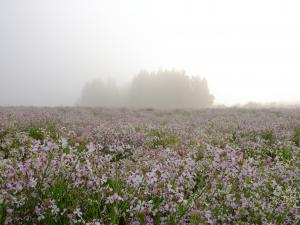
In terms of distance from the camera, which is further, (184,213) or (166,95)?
(166,95)

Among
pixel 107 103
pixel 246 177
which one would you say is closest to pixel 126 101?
pixel 107 103

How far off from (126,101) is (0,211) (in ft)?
172

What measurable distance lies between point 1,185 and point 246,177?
2329mm

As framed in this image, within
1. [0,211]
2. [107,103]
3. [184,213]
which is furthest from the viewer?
[107,103]

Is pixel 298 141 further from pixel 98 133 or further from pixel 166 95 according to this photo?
pixel 166 95

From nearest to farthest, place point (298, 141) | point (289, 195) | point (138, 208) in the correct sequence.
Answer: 1. point (138, 208)
2. point (289, 195)
3. point (298, 141)

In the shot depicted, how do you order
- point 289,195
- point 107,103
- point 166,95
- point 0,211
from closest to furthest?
point 0,211, point 289,195, point 166,95, point 107,103

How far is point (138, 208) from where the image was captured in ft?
7.39

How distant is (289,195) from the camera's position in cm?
310

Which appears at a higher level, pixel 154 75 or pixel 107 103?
pixel 154 75

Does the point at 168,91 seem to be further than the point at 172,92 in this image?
Yes

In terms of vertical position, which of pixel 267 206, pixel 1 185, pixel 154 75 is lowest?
pixel 267 206

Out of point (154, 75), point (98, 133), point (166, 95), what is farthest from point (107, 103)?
point (98, 133)

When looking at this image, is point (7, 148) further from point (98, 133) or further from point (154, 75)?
point (154, 75)
